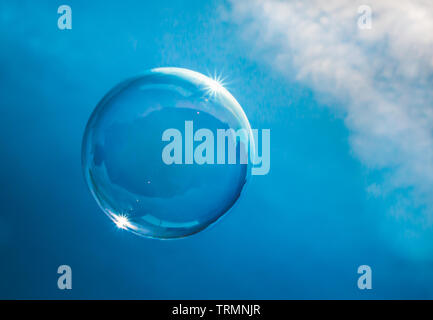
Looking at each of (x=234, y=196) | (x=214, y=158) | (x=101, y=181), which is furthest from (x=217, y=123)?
(x=101, y=181)

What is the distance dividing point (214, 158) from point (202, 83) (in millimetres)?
185

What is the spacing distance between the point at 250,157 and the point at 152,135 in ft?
0.81

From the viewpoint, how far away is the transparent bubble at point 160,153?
80 cm

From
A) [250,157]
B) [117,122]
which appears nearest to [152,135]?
[117,122]

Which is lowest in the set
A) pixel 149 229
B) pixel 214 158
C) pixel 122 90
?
pixel 149 229

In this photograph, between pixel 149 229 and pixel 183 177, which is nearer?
pixel 183 177

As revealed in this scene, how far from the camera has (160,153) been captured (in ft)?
2.60

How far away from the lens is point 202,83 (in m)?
0.89

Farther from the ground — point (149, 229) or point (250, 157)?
point (250, 157)

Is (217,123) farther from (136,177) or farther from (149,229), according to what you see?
(149,229)

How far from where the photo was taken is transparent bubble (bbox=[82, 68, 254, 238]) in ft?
2.63

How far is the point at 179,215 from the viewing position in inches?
33.5

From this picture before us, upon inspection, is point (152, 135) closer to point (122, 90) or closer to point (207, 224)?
point (122, 90)

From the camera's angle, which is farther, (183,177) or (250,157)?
(250,157)
